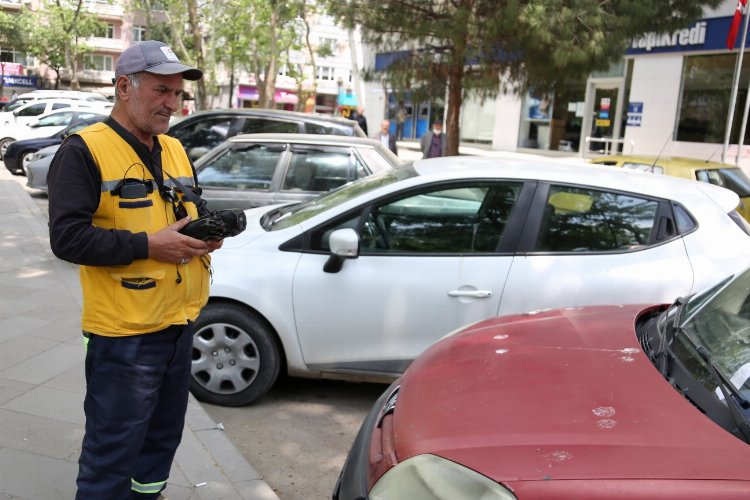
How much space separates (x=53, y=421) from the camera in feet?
11.6

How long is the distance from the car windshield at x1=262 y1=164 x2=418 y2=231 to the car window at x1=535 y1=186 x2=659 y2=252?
2.96 feet

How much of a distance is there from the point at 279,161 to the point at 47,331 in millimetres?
2890

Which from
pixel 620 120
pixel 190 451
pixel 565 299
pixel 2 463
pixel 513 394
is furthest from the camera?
pixel 620 120

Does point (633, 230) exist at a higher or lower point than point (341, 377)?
higher

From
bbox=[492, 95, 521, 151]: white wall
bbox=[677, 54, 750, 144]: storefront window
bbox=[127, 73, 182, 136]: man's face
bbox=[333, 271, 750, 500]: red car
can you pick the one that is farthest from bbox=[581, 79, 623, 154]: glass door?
bbox=[127, 73, 182, 136]: man's face

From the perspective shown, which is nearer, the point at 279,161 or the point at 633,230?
the point at 633,230

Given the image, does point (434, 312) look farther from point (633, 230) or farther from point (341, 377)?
→ point (633, 230)

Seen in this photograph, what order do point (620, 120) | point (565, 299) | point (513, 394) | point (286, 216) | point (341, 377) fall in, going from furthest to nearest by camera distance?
point (620, 120)
point (286, 216)
point (341, 377)
point (565, 299)
point (513, 394)

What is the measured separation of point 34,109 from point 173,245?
21.7 m

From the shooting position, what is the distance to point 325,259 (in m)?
4.02

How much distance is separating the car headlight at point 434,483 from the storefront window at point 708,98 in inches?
692

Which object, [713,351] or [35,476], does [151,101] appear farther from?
[713,351]

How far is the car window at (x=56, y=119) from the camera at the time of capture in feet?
59.9

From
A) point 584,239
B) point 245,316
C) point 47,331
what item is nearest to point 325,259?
point 245,316
